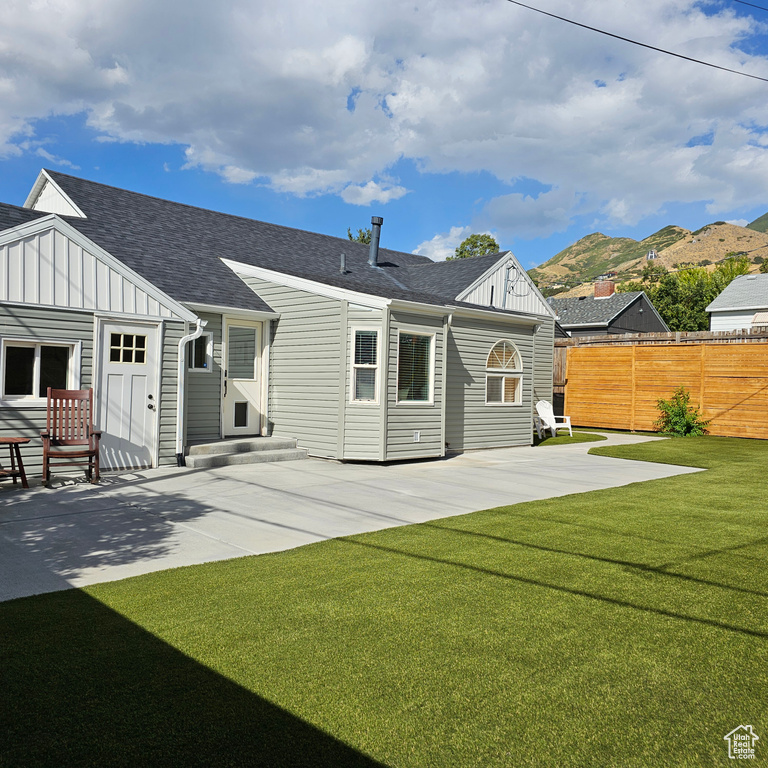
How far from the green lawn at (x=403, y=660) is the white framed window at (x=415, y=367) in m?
5.99

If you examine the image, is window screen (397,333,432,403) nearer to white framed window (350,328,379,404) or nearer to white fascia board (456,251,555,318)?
white framed window (350,328,379,404)

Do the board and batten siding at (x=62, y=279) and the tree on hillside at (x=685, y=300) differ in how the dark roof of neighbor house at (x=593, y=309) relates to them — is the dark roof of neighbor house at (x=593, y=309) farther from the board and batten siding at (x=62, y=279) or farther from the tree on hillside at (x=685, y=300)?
the board and batten siding at (x=62, y=279)

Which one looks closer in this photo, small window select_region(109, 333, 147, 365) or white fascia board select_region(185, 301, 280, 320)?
small window select_region(109, 333, 147, 365)

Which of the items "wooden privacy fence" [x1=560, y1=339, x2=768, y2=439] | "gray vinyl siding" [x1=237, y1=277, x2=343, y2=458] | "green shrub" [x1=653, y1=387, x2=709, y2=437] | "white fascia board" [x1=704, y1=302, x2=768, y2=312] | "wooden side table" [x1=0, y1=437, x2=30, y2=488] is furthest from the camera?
"white fascia board" [x1=704, y1=302, x2=768, y2=312]

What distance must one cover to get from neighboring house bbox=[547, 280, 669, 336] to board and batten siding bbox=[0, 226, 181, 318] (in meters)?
27.3

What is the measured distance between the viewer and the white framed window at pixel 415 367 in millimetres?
11297

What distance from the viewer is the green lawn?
96.8 inches

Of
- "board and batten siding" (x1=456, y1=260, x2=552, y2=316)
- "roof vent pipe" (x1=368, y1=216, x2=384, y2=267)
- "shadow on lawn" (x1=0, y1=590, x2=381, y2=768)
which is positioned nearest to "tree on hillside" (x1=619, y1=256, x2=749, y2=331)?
"board and batten siding" (x1=456, y1=260, x2=552, y2=316)

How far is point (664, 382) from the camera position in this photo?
1717 cm

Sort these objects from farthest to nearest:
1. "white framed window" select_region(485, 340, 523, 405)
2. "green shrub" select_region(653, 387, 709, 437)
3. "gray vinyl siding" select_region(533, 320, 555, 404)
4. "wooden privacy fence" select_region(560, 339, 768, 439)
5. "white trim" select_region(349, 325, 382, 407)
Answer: "gray vinyl siding" select_region(533, 320, 555, 404) → "green shrub" select_region(653, 387, 709, 437) → "wooden privacy fence" select_region(560, 339, 768, 439) → "white framed window" select_region(485, 340, 523, 405) → "white trim" select_region(349, 325, 382, 407)

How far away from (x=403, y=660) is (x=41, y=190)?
14.6 metres

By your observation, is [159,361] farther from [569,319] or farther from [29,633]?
[569,319]

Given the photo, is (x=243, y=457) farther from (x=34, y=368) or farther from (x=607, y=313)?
(x=607, y=313)

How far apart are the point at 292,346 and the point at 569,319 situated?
25.7 meters
